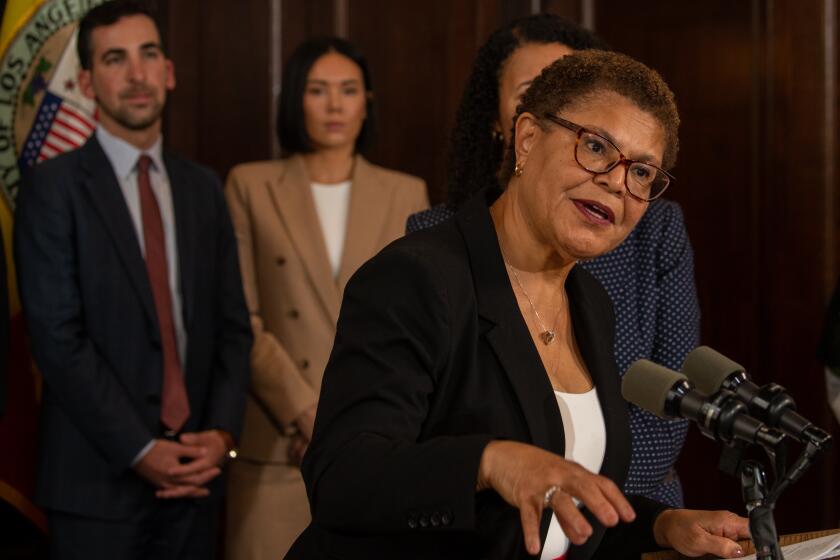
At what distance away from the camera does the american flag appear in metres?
3.65

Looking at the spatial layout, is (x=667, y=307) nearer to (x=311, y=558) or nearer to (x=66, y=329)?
(x=311, y=558)

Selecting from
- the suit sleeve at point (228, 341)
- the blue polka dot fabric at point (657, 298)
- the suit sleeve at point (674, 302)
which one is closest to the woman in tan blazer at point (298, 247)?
the suit sleeve at point (228, 341)

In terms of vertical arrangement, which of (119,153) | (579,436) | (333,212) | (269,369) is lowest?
(269,369)

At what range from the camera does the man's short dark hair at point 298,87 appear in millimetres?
3750

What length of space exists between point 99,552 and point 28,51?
4.97ft

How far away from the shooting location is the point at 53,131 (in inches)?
145

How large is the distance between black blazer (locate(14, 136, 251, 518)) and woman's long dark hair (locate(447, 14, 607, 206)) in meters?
1.03

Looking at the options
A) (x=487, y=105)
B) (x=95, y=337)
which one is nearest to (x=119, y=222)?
(x=95, y=337)

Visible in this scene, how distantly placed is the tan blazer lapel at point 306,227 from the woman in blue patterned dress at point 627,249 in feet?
3.51

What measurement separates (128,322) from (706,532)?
1.89 meters

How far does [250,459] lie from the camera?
3615 mm

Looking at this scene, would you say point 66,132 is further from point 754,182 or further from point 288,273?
point 754,182

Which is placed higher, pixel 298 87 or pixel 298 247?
pixel 298 87

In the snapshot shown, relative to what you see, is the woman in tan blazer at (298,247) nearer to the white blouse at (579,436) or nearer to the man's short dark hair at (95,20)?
the man's short dark hair at (95,20)
